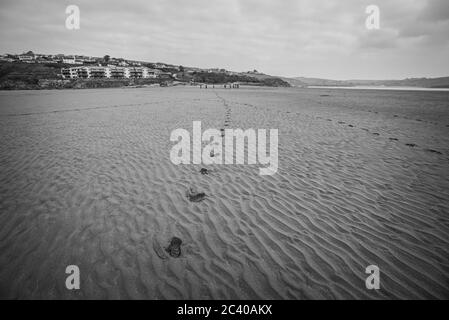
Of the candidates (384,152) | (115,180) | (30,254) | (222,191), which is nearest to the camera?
(30,254)

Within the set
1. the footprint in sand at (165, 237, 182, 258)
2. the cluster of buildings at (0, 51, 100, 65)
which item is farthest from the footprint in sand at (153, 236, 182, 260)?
the cluster of buildings at (0, 51, 100, 65)

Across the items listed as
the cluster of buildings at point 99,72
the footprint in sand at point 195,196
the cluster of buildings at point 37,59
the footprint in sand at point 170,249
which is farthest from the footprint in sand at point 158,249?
the cluster of buildings at point 37,59

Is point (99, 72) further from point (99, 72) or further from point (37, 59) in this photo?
point (37, 59)

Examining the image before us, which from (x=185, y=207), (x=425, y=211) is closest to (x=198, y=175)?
(x=185, y=207)

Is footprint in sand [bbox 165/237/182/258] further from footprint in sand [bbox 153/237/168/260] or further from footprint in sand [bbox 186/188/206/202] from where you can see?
footprint in sand [bbox 186/188/206/202]

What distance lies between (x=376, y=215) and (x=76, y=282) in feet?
17.9

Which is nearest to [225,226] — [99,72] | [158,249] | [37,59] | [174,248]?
[174,248]

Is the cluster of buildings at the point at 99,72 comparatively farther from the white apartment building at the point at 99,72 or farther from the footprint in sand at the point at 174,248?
the footprint in sand at the point at 174,248

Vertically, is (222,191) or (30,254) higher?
(222,191)

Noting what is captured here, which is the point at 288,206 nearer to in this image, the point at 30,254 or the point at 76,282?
the point at 76,282

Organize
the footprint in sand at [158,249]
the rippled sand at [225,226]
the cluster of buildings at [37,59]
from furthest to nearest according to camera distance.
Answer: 1. the cluster of buildings at [37,59]
2. the footprint in sand at [158,249]
3. the rippled sand at [225,226]

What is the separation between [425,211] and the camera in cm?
472
